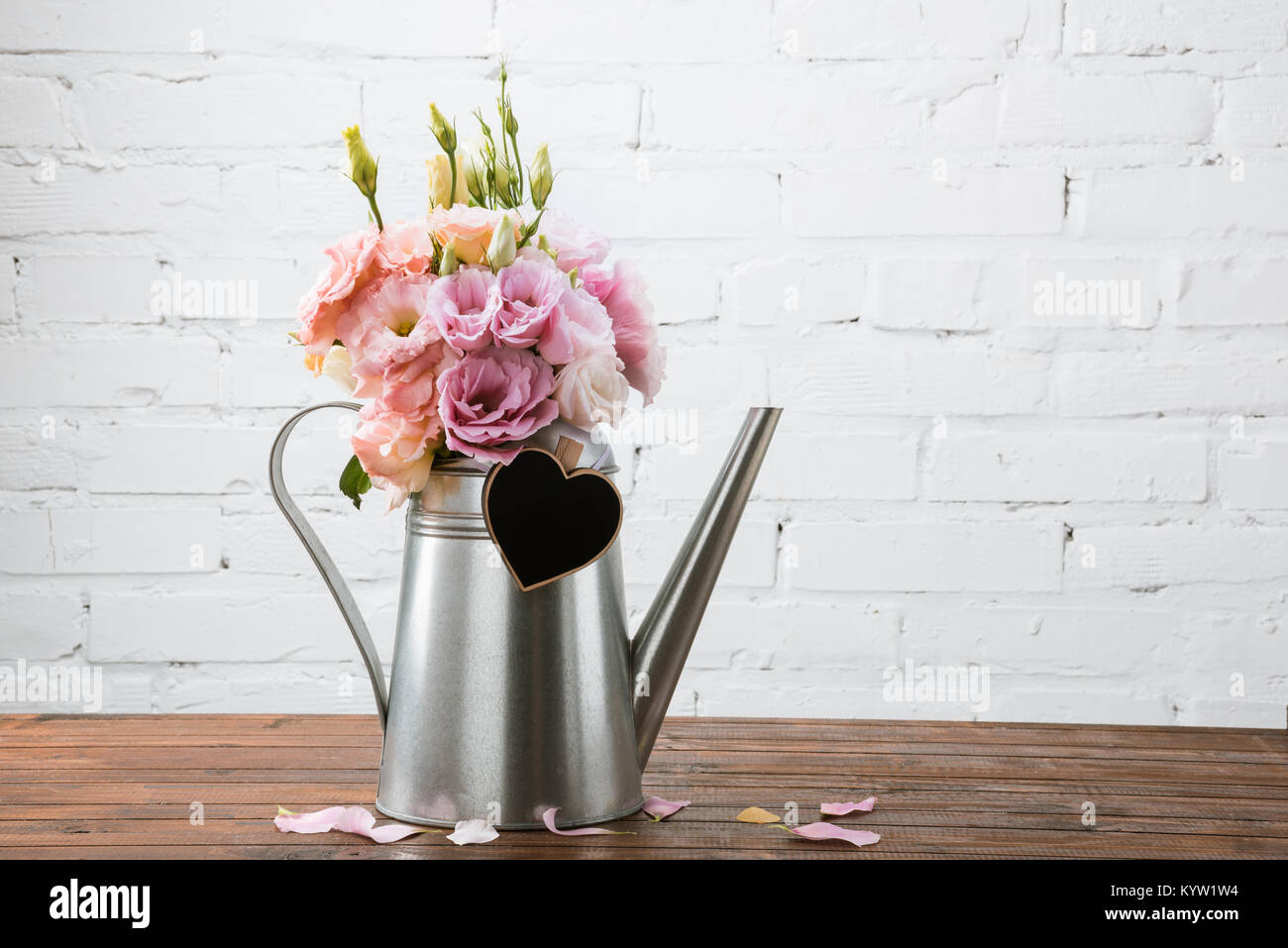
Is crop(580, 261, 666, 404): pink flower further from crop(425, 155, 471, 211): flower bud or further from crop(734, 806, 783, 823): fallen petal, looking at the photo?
crop(734, 806, 783, 823): fallen petal

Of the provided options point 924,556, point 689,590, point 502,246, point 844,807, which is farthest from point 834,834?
point 924,556

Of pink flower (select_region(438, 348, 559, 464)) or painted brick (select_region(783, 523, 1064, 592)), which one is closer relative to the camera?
pink flower (select_region(438, 348, 559, 464))

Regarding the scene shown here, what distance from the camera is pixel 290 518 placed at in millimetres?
740

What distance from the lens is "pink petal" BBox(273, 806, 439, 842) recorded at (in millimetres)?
699

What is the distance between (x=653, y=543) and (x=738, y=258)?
38cm

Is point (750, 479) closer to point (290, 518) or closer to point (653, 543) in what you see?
point (290, 518)

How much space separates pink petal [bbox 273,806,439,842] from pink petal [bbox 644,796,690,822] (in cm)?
14

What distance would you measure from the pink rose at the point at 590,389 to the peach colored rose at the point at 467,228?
0.28 feet

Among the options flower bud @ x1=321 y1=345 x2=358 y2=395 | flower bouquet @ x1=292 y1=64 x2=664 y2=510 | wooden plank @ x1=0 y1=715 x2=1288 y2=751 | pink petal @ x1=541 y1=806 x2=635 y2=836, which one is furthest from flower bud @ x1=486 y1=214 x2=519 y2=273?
wooden plank @ x1=0 y1=715 x2=1288 y2=751

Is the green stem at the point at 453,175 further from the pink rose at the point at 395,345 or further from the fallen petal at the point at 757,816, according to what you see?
the fallen petal at the point at 757,816

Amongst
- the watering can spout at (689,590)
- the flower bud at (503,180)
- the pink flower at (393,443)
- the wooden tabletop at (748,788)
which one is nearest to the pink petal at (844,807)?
the wooden tabletop at (748,788)

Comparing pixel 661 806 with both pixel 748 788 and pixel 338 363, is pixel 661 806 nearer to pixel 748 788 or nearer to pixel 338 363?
pixel 748 788

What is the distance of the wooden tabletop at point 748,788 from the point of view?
0.69 m
